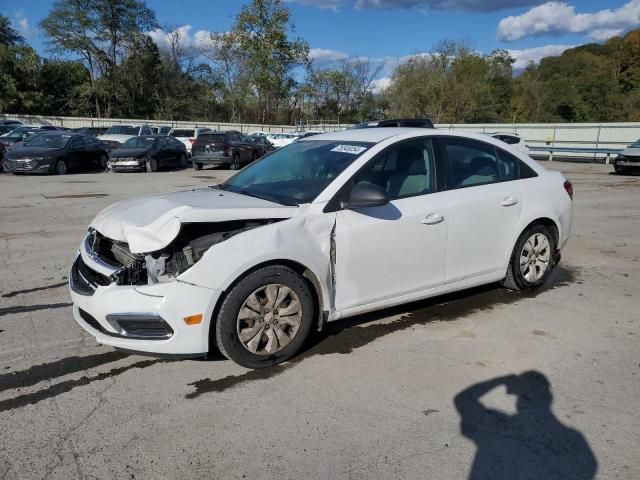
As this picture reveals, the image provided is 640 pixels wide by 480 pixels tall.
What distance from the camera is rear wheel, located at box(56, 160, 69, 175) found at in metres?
18.4

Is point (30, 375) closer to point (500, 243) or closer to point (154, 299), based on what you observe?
point (154, 299)

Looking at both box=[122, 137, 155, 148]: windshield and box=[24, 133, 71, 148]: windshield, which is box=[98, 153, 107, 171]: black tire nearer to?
box=[122, 137, 155, 148]: windshield

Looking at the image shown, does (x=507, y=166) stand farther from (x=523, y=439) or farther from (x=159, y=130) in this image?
(x=159, y=130)

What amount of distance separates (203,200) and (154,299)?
102 centimetres

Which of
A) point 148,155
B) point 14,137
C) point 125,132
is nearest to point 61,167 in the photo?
point 148,155

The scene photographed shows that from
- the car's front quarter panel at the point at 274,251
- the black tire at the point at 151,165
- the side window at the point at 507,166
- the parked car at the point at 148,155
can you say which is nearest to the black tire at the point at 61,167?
the parked car at the point at 148,155

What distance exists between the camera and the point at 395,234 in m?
4.14

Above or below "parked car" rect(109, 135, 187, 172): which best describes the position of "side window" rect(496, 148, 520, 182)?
above

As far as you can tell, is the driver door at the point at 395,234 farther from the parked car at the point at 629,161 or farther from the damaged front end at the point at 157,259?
the parked car at the point at 629,161

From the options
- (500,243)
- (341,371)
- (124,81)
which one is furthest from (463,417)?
(124,81)

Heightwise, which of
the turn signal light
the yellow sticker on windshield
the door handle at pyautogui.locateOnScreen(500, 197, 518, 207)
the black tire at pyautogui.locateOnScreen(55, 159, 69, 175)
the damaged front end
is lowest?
the black tire at pyautogui.locateOnScreen(55, 159, 69, 175)

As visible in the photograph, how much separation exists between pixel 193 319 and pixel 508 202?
313 centimetres

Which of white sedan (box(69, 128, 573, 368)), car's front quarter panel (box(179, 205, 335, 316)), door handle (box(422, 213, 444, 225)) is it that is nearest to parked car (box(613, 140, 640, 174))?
white sedan (box(69, 128, 573, 368))

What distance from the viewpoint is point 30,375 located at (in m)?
3.55
